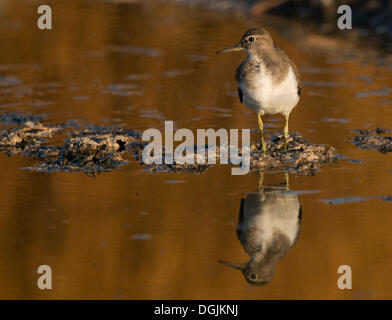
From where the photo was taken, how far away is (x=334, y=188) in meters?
7.48

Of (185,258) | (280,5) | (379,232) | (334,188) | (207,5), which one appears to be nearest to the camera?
(185,258)

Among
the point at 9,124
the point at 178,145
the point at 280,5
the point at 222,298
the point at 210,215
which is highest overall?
the point at 280,5

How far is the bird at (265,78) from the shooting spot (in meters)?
7.86

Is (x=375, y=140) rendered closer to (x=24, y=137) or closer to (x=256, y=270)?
(x=256, y=270)

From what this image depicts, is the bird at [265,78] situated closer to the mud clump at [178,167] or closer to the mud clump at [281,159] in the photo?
the mud clump at [281,159]

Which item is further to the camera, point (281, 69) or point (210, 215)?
point (281, 69)

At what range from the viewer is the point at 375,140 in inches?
348

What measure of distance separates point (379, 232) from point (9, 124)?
5.01 m

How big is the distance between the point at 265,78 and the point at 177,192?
1.45 metres

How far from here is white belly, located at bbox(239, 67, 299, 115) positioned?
7.84m

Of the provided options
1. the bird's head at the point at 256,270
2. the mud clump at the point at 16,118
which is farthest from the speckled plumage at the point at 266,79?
the mud clump at the point at 16,118

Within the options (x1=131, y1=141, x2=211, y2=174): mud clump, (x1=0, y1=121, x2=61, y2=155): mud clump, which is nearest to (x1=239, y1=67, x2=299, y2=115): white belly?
(x1=131, y1=141, x2=211, y2=174): mud clump

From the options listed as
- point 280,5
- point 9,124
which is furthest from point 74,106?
point 280,5

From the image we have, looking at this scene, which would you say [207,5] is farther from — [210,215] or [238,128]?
[210,215]
